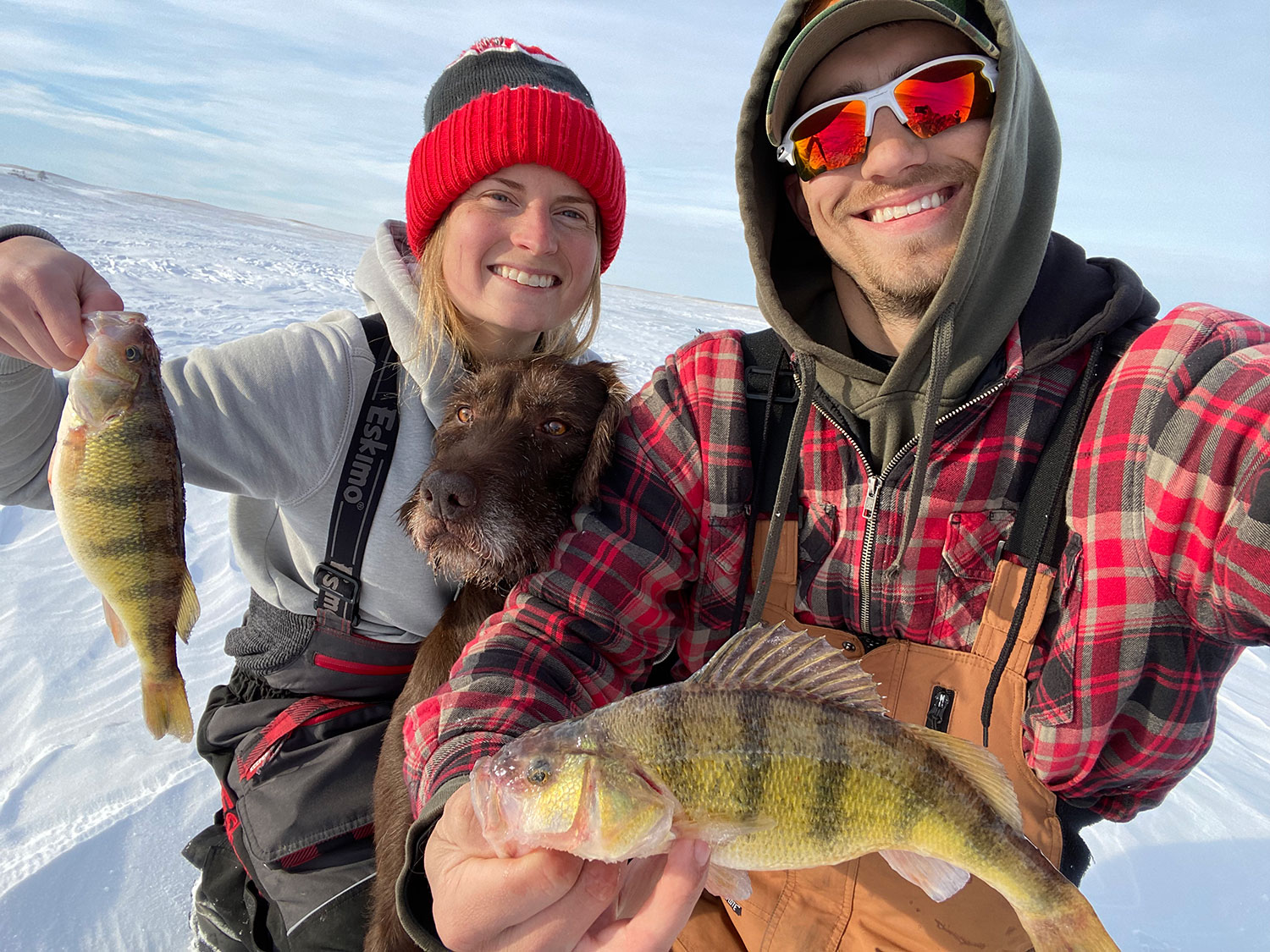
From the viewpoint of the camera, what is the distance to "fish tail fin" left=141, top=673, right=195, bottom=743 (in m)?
1.86

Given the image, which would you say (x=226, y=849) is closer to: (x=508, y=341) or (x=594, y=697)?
(x=594, y=697)

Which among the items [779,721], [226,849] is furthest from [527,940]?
[226,849]

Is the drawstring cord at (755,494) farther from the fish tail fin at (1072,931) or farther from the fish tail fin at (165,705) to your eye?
the fish tail fin at (165,705)

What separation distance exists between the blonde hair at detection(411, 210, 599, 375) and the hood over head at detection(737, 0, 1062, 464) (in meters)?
1.06

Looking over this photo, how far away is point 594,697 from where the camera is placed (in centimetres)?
200

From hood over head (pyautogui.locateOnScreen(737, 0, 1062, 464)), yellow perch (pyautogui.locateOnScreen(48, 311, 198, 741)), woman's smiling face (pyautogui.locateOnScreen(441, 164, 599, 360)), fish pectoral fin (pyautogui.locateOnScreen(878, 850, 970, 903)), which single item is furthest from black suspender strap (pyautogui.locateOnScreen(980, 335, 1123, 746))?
yellow perch (pyautogui.locateOnScreen(48, 311, 198, 741))

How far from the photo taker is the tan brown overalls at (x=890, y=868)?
6.10ft

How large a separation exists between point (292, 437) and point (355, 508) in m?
0.32

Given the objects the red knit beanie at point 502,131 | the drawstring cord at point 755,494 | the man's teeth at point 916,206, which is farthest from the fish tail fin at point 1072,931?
the red knit beanie at point 502,131

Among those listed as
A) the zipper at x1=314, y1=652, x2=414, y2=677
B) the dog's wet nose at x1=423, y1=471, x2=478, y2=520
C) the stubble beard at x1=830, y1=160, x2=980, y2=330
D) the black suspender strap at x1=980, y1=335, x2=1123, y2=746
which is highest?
the stubble beard at x1=830, y1=160, x2=980, y2=330

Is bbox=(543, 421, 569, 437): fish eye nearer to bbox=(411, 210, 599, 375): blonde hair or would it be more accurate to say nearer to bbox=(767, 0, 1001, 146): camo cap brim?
bbox=(411, 210, 599, 375): blonde hair

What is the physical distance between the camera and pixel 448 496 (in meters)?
2.39

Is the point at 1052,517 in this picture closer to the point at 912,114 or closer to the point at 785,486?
the point at 785,486

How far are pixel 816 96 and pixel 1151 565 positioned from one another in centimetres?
153
